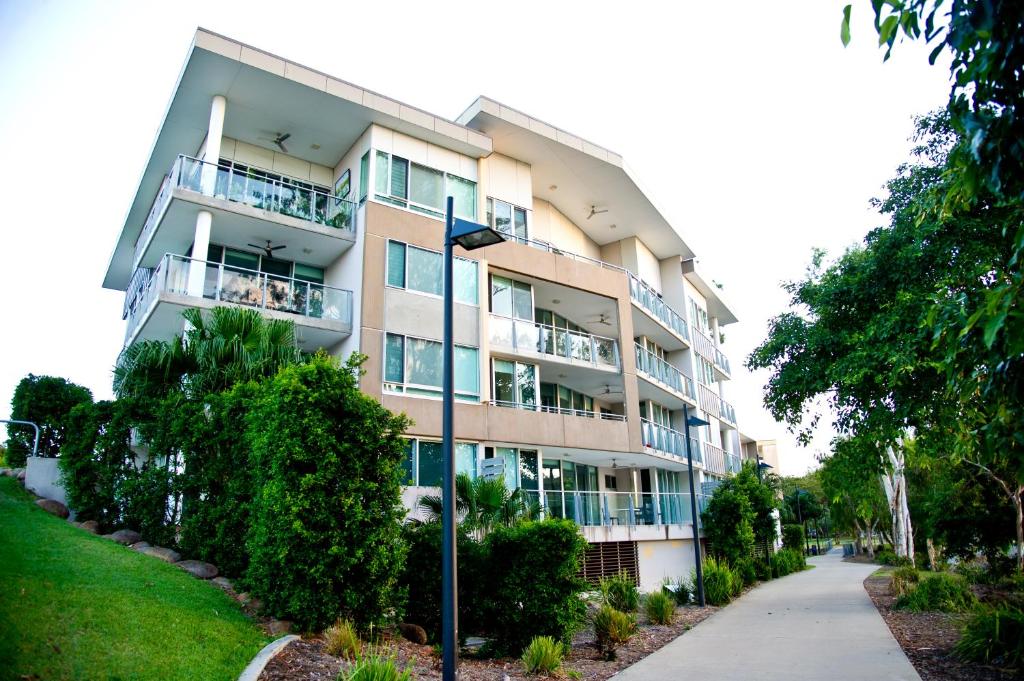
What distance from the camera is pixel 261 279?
17.9m

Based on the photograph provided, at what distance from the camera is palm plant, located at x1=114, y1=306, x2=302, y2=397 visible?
1393 centimetres

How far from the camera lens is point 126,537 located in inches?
472

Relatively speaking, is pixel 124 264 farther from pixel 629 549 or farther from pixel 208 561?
pixel 629 549

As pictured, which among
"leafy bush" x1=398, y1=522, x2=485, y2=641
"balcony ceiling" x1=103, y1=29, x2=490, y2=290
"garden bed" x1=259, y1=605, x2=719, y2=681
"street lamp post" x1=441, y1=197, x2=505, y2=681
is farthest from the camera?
"balcony ceiling" x1=103, y1=29, x2=490, y2=290

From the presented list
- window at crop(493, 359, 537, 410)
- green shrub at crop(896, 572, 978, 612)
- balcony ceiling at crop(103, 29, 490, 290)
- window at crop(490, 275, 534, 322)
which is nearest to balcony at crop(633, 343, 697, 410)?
window at crop(490, 275, 534, 322)

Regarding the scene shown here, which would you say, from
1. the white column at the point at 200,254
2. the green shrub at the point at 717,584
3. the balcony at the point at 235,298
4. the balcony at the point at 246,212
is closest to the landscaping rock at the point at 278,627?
the balcony at the point at 235,298

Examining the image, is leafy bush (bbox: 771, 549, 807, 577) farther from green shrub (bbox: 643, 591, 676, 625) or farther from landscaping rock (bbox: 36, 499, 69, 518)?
landscaping rock (bbox: 36, 499, 69, 518)

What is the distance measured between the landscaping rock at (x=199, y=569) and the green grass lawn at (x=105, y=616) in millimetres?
376

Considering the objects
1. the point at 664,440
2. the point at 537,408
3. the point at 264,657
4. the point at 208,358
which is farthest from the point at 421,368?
the point at 664,440

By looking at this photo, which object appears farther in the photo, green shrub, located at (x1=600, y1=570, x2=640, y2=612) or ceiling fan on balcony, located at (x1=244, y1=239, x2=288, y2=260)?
ceiling fan on balcony, located at (x1=244, y1=239, x2=288, y2=260)

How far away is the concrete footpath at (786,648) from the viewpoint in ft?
34.9

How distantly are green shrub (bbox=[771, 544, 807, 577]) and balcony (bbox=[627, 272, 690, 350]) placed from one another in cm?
1122

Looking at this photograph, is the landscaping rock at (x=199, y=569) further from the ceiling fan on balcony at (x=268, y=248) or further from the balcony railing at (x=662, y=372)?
the balcony railing at (x=662, y=372)

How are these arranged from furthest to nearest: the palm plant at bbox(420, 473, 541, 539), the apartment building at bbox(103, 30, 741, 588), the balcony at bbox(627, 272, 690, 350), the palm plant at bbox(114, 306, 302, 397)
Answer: the balcony at bbox(627, 272, 690, 350) < the apartment building at bbox(103, 30, 741, 588) < the palm plant at bbox(420, 473, 541, 539) < the palm plant at bbox(114, 306, 302, 397)
